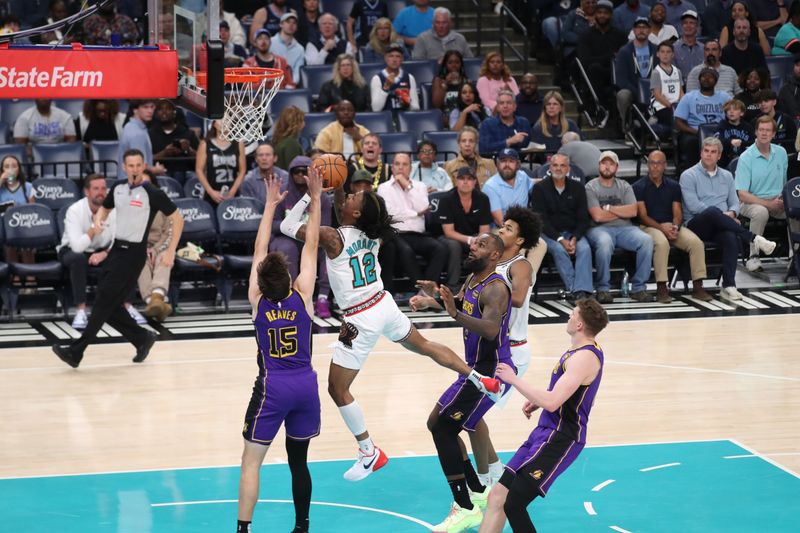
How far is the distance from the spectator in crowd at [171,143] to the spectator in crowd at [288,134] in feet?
3.57

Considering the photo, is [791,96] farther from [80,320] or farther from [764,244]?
[80,320]

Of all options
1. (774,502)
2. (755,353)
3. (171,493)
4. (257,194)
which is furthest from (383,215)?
(257,194)

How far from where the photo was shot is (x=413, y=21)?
17141mm

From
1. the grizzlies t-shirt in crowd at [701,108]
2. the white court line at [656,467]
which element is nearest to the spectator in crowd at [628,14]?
the grizzlies t-shirt in crowd at [701,108]

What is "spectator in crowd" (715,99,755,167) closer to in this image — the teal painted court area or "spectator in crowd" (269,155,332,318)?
"spectator in crowd" (269,155,332,318)

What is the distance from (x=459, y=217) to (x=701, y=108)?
4.13 meters

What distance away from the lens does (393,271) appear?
542 inches

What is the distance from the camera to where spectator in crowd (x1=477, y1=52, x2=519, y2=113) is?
51.4ft

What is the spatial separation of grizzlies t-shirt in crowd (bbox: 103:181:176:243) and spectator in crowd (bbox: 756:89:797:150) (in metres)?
8.03

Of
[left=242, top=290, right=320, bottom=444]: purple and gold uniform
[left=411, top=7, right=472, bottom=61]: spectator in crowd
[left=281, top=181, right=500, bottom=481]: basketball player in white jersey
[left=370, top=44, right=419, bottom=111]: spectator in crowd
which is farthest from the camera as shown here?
[left=411, top=7, right=472, bottom=61]: spectator in crowd

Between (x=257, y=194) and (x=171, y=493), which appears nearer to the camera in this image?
(x=171, y=493)

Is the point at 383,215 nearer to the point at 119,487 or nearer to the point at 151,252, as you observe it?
the point at 119,487

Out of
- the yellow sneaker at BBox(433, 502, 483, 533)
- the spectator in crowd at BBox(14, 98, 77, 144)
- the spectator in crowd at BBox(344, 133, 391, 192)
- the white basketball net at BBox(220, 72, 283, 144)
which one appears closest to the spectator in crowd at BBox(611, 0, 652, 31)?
the spectator in crowd at BBox(344, 133, 391, 192)

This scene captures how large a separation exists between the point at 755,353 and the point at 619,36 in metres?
6.85
